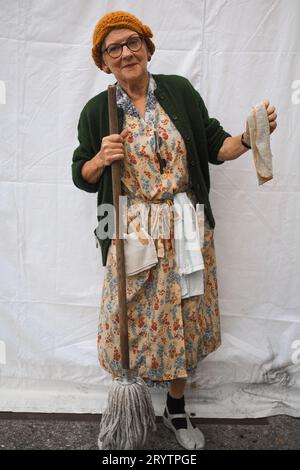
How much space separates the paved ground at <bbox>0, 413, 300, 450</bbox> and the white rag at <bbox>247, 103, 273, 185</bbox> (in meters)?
1.26

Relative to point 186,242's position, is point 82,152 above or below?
above

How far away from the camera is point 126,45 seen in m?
1.81

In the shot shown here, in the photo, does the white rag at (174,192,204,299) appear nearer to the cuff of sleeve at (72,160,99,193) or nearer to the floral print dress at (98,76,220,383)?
the floral print dress at (98,76,220,383)

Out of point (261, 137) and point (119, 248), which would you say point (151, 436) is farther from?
point (261, 137)

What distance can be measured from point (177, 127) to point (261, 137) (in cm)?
33

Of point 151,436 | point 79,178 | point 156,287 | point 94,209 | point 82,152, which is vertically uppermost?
point 82,152

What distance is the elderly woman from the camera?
1849 millimetres

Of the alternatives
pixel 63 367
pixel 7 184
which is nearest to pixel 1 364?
pixel 63 367

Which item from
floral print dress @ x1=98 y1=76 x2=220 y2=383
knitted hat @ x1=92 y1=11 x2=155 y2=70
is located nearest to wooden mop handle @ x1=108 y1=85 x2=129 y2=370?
floral print dress @ x1=98 y1=76 x2=220 y2=383

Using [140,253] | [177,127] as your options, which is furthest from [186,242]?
[177,127]

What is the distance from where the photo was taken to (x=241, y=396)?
2598 mm

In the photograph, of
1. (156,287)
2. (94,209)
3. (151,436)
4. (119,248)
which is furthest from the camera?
(94,209)
